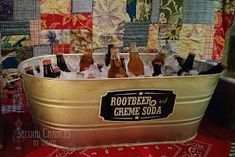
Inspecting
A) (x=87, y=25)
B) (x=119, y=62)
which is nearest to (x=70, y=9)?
(x=87, y=25)

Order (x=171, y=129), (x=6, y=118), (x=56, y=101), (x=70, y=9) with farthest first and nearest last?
(x=70, y=9)
(x=6, y=118)
(x=171, y=129)
(x=56, y=101)

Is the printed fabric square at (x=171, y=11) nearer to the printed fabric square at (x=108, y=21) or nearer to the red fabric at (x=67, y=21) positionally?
the printed fabric square at (x=108, y=21)

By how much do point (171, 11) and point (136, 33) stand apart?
0.16 m

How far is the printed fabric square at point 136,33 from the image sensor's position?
1.34 m

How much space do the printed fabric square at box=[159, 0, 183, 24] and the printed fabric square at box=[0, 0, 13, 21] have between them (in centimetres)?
56

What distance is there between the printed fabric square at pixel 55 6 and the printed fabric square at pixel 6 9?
11 centimetres

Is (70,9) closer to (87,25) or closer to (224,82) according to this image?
(87,25)

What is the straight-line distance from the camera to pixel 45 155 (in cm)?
92

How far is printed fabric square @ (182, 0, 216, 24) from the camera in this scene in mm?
1382

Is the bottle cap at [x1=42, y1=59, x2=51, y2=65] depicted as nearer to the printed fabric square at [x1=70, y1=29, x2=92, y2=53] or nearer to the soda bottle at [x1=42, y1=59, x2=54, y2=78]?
the soda bottle at [x1=42, y1=59, x2=54, y2=78]

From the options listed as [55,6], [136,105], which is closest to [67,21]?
[55,6]

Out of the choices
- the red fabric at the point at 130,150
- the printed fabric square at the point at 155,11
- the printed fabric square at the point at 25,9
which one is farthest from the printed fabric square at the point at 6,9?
the printed fabric square at the point at 155,11

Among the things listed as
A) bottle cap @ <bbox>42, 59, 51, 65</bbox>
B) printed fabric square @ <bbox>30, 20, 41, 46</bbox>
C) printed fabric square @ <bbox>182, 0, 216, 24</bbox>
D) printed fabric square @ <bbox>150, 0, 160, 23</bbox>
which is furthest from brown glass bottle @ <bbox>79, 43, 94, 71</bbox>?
printed fabric square @ <bbox>182, 0, 216, 24</bbox>

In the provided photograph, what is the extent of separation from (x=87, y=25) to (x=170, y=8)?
33 centimetres
